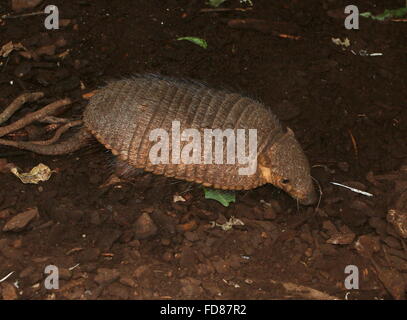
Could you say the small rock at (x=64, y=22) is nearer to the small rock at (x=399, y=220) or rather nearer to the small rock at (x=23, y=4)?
the small rock at (x=23, y=4)

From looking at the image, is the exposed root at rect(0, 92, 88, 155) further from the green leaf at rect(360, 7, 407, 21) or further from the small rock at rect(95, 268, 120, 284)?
the green leaf at rect(360, 7, 407, 21)

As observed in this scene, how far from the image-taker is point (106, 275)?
400 centimetres

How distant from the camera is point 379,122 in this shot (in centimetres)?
554

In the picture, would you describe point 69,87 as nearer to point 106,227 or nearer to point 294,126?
point 106,227

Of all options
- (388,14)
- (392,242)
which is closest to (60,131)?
(392,242)

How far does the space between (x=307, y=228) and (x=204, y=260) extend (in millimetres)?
1022

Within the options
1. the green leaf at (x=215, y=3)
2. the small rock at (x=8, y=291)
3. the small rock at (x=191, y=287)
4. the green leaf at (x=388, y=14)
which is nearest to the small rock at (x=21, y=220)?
the small rock at (x=8, y=291)

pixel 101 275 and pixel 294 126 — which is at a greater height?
pixel 294 126

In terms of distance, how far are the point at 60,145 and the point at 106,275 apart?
1643 millimetres

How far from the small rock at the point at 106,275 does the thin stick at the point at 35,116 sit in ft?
6.35

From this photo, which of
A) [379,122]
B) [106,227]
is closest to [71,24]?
[106,227]

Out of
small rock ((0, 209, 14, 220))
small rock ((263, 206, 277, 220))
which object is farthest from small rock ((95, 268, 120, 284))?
small rock ((263, 206, 277, 220))

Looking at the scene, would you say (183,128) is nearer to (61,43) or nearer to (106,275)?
(106,275)

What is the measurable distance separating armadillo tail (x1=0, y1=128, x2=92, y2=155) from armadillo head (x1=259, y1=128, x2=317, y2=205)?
5.70ft
